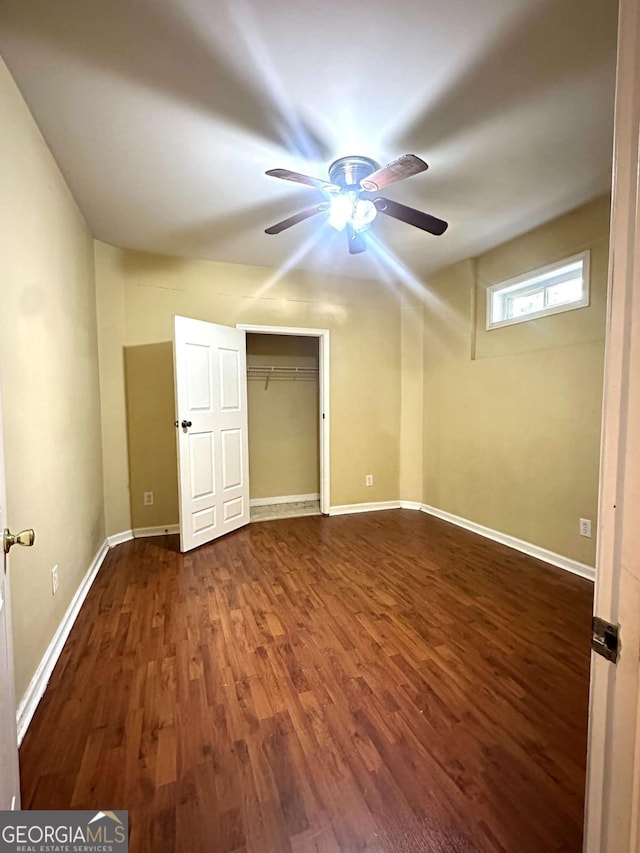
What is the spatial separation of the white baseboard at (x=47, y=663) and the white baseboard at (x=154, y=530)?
0.83 m

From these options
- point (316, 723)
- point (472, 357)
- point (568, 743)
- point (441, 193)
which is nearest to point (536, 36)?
point (441, 193)

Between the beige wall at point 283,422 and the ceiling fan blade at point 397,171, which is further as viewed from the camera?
the beige wall at point 283,422

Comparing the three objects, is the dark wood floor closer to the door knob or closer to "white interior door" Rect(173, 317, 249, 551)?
"white interior door" Rect(173, 317, 249, 551)

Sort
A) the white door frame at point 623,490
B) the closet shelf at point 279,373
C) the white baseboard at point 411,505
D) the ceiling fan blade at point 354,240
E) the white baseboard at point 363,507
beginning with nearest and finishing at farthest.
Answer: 1. the white door frame at point 623,490
2. the ceiling fan blade at point 354,240
3. the white baseboard at point 363,507
4. the white baseboard at point 411,505
5. the closet shelf at point 279,373

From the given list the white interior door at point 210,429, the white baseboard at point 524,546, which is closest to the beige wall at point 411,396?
the white baseboard at point 524,546

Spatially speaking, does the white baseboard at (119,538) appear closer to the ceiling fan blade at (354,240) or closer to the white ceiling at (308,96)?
the white ceiling at (308,96)

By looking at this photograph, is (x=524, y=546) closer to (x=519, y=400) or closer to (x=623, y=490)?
(x=519, y=400)

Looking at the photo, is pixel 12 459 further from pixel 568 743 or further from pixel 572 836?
pixel 568 743

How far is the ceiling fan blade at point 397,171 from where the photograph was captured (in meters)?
1.61

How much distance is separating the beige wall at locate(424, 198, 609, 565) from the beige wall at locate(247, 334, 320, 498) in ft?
4.70

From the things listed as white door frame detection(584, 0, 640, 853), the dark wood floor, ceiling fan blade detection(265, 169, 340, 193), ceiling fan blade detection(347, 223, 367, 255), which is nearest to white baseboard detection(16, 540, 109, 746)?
the dark wood floor

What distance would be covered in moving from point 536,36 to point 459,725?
8.50 ft

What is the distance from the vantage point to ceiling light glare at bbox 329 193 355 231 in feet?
6.88

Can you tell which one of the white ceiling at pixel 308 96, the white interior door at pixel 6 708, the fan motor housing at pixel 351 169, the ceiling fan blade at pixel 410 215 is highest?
the white ceiling at pixel 308 96
